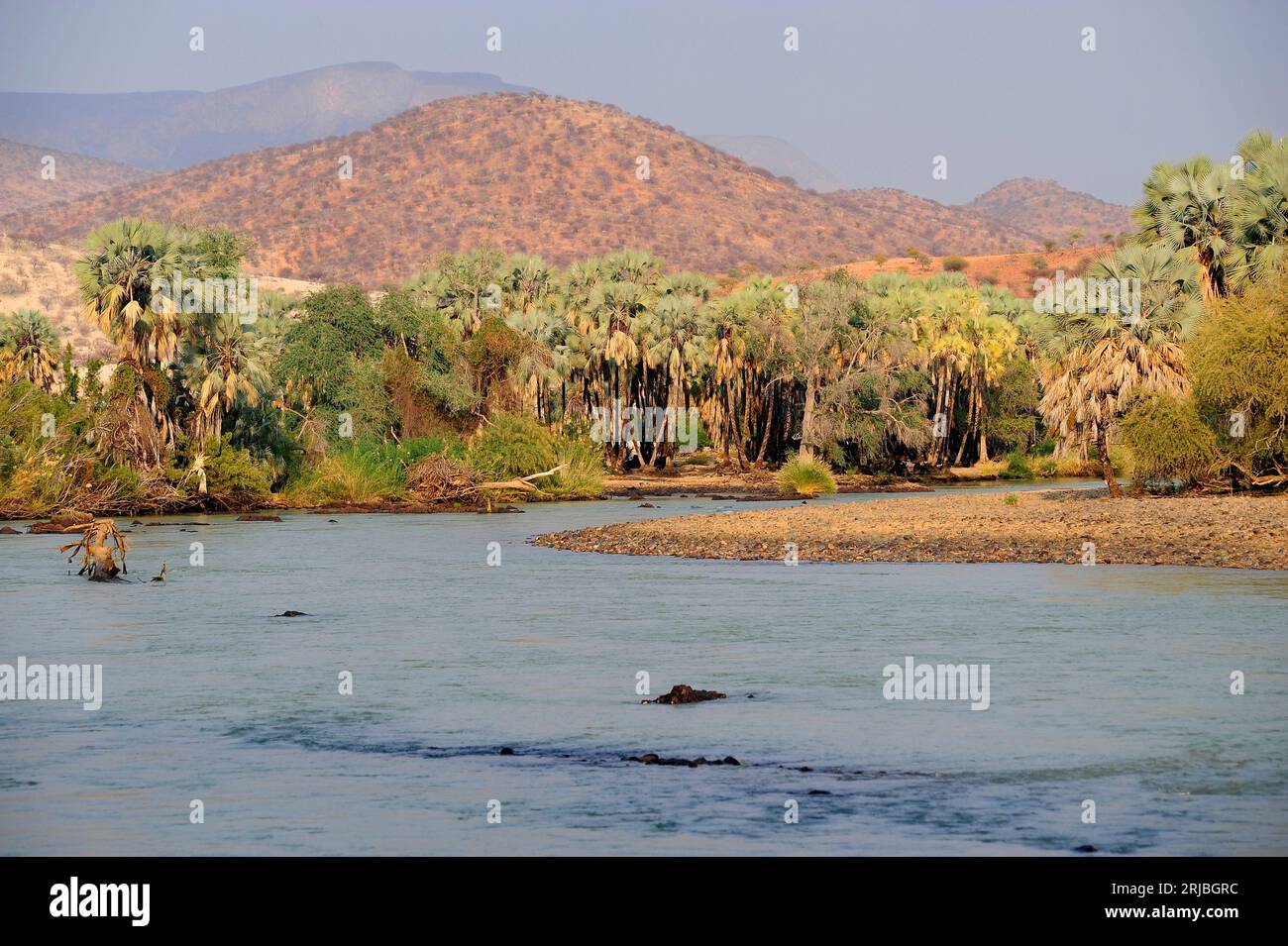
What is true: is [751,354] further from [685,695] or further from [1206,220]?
[685,695]

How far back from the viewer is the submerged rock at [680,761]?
514 inches

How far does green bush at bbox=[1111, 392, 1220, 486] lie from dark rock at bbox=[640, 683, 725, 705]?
23.8m

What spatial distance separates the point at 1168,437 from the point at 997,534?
619cm

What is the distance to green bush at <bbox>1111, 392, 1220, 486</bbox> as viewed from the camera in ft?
122

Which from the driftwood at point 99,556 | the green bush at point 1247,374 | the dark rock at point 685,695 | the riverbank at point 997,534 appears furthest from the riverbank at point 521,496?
the dark rock at point 685,695

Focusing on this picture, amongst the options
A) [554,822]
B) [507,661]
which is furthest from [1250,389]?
[554,822]

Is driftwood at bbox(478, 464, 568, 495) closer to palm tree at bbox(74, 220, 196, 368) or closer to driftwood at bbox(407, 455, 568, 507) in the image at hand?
driftwood at bbox(407, 455, 568, 507)

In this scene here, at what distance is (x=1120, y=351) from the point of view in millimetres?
38281

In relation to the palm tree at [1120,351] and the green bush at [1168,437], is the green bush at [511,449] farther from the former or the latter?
the green bush at [1168,437]

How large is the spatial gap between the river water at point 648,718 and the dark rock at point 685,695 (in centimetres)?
20
